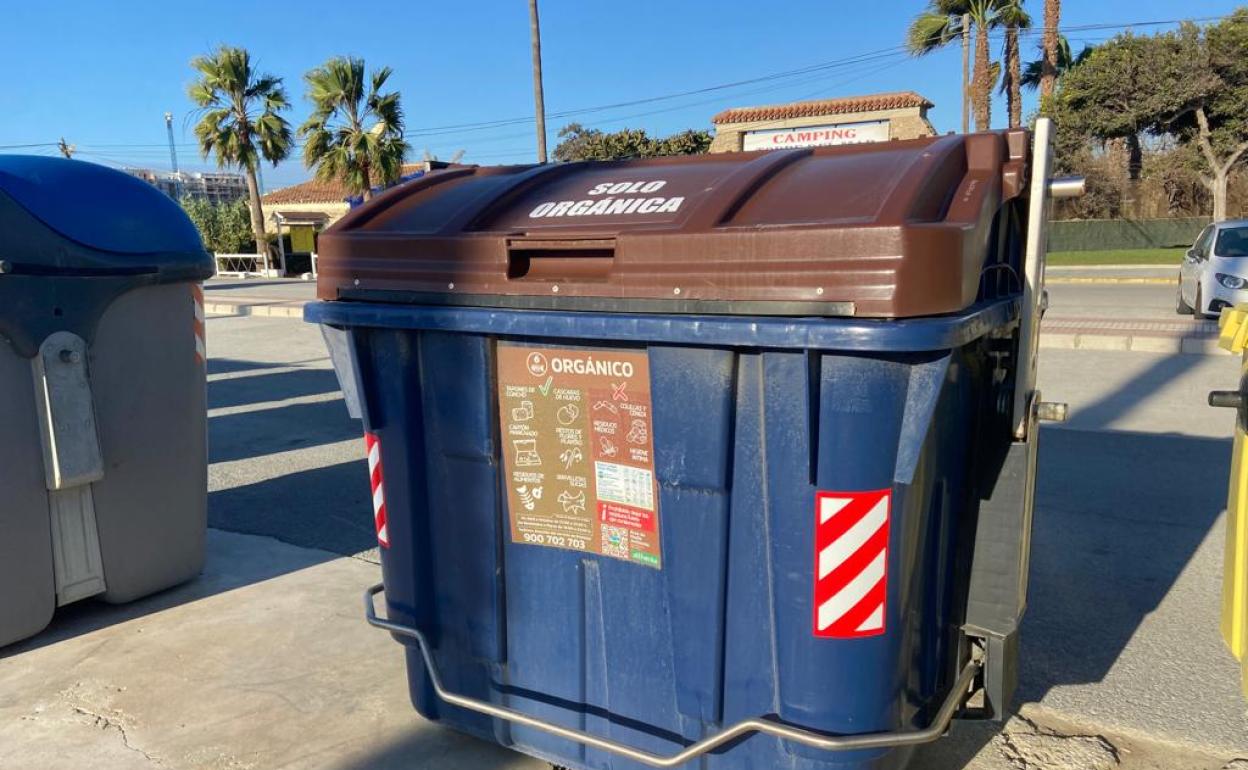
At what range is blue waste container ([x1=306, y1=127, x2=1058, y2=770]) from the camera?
2.04 meters

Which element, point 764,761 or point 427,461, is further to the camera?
point 427,461

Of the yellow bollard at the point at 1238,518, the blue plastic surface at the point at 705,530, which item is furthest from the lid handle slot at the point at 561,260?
the yellow bollard at the point at 1238,518

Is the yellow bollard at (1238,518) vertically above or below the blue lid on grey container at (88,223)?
below

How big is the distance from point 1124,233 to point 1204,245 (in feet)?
73.4

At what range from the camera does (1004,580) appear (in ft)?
8.07

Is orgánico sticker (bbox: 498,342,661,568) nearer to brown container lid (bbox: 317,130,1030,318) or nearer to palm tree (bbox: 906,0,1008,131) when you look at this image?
brown container lid (bbox: 317,130,1030,318)

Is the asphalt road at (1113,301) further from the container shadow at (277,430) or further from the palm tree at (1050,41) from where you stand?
the palm tree at (1050,41)

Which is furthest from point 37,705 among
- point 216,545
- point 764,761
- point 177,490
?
point 764,761

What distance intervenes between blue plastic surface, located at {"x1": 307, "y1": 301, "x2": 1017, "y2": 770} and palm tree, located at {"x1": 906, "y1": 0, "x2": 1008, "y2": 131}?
98.7ft

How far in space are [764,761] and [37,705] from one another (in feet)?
9.04

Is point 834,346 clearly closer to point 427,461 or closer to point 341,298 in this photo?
point 427,461

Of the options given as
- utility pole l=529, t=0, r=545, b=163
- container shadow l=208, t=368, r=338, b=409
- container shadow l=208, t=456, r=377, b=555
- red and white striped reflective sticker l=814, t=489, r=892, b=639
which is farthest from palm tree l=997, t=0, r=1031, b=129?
red and white striped reflective sticker l=814, t=489, r=892, b=639

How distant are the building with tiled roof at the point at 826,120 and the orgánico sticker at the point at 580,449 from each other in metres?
26.2

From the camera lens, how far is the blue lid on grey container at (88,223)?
3.62 metres
